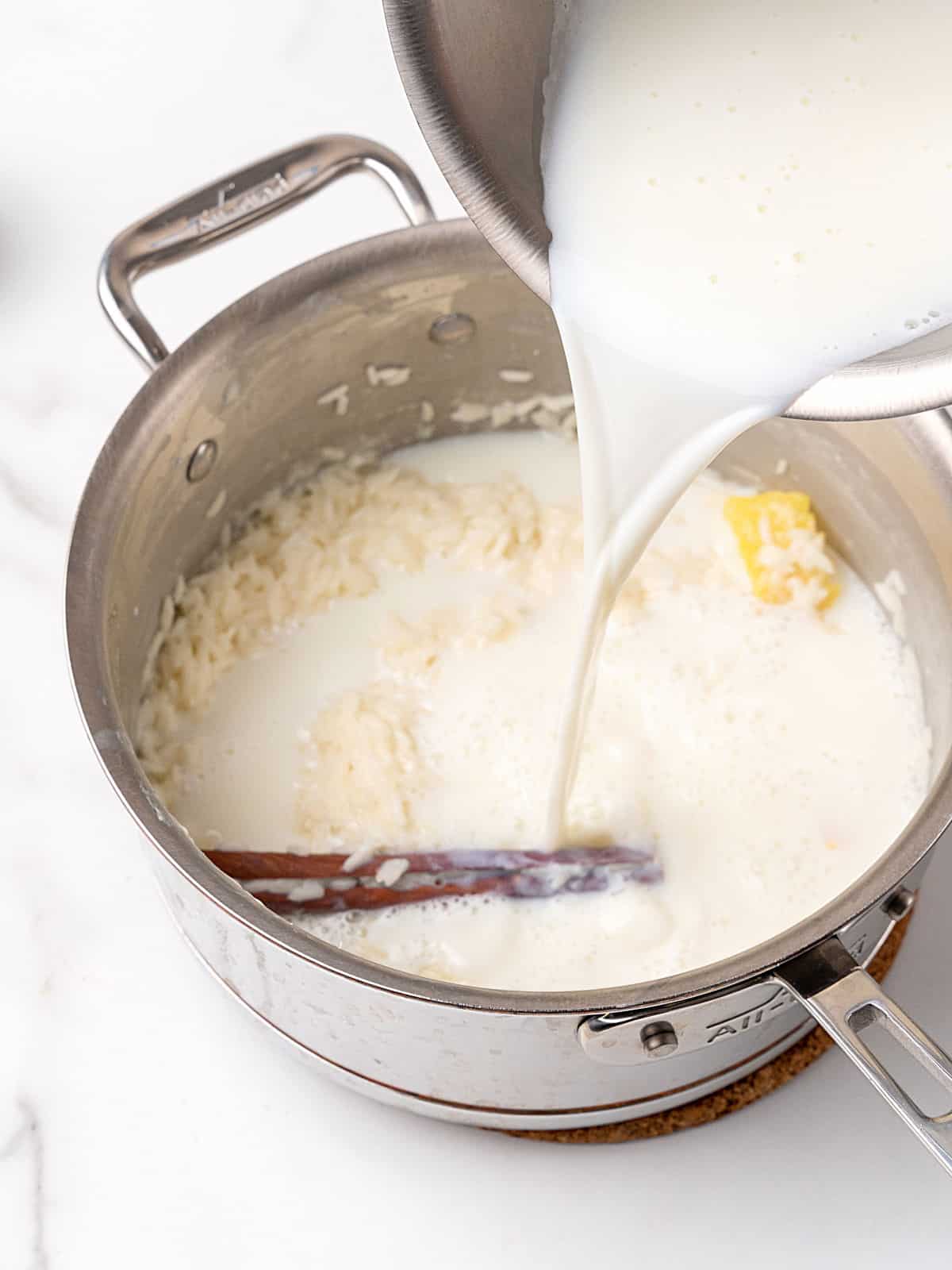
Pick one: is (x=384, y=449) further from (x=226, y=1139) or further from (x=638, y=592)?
(x=226, y=1139)

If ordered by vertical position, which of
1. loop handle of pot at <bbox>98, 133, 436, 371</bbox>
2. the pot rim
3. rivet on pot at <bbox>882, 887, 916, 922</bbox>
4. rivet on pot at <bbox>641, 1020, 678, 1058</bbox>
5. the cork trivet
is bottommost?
the cork trivet

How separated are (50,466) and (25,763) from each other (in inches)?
16.0

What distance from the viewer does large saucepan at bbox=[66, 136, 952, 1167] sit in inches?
42.0

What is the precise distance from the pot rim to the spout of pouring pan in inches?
12.1

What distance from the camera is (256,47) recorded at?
2.21 meters

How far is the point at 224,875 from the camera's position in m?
1.11

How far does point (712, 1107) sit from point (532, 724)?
0.43 metres

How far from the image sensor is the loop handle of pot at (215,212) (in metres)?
1.40

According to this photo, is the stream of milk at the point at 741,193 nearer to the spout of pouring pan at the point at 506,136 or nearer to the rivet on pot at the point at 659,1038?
the spout of pouring pan at the point at 506,136

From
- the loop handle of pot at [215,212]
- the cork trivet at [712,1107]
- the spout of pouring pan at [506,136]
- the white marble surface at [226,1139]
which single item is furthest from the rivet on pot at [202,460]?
the cork trivet at [712,1107]

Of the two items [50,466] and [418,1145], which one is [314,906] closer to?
[418,1145]

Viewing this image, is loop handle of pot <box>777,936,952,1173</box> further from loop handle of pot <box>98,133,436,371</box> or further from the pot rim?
loop handle of pot <box>98,133,436,371</box>

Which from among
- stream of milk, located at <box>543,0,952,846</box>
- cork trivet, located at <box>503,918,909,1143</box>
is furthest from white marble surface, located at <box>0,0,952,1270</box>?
stream of milk, located at <box>543,0,952,846</box>

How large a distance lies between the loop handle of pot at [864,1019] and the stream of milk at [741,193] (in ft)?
Answer: 1.39
